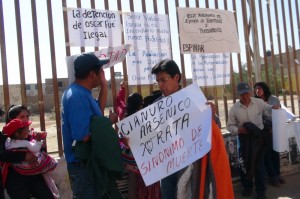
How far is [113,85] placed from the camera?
4.21 meters

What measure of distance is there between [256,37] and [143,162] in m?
3.62

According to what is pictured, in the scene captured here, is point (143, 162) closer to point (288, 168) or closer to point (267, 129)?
point (267, 129)

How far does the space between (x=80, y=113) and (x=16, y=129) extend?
114cm

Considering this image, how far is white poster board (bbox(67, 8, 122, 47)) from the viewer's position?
13.0 ft

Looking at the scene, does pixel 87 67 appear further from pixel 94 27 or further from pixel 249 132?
pixel 249 132

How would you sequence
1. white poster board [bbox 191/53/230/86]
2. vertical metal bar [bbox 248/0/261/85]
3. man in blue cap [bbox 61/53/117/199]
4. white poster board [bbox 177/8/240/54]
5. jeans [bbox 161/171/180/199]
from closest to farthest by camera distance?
man in blue cap [bbox 61/53/117/199] → jeans [bbox 161/171/180/199] → white poster board [bbox 177/8/240/54] → white poster board [bbox 191/53/230/86] → vertical metal bar [bbox 248/0/261/85]

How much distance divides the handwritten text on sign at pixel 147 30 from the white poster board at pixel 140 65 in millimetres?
87

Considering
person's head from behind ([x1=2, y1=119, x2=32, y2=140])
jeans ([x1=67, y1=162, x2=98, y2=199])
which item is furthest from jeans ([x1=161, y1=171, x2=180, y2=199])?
person's head from behind ([x1=2, y1=119, x2=32, y2=140])

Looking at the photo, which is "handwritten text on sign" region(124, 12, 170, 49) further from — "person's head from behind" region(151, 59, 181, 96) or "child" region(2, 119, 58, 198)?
"person's head from behind" region(151, 59, 181, 96)

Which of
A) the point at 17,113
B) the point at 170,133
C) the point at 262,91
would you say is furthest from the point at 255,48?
the point at 17,113

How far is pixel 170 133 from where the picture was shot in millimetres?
2607

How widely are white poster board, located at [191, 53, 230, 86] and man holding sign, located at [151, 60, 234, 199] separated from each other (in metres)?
2.26

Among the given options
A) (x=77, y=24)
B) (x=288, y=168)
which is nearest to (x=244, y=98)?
(x=288, y=168)

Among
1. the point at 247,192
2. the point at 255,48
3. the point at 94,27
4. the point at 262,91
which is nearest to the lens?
the point at 94,27
